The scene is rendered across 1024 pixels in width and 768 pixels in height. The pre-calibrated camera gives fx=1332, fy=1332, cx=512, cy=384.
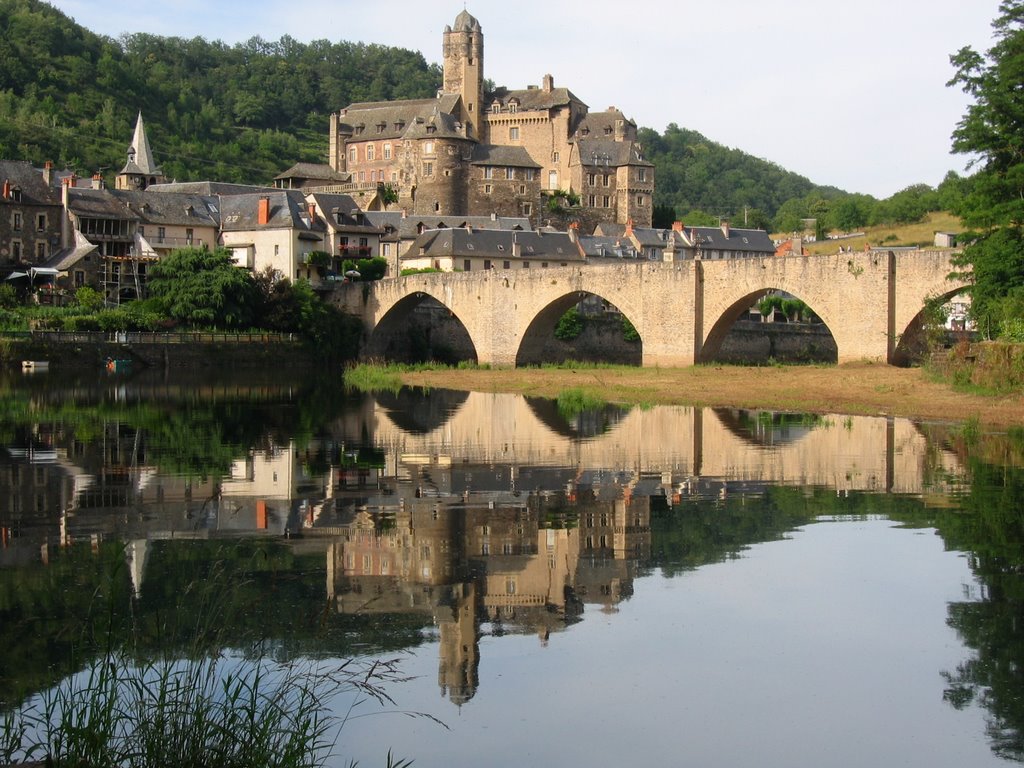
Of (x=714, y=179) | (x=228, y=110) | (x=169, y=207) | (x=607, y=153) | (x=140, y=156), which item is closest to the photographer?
(x=169, y=207)

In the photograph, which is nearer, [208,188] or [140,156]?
[208,188]

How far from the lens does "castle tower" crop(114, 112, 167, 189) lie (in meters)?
80.1

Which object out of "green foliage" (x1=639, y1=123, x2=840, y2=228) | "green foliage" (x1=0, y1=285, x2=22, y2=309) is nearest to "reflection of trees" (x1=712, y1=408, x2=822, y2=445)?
"green foliage" (x1=0, y1=285, x2=22, y2=309)

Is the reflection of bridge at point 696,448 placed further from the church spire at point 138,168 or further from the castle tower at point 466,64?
the castle tower at point 466,64

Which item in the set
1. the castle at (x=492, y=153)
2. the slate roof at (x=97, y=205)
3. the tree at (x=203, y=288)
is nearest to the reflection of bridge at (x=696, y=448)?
the tree at (x=203, y=288)

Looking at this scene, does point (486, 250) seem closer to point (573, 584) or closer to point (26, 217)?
point (26, 217)

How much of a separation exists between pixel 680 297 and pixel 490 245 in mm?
22399

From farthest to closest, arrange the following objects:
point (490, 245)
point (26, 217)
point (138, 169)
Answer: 1. point (138, 169)
2. point (490, 245)
3. point (26, 217)

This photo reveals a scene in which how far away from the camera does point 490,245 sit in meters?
69.6

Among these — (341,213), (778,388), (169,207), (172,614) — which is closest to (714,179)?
(341,213)

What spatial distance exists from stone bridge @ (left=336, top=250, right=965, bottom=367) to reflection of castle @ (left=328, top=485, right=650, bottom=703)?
27.0m

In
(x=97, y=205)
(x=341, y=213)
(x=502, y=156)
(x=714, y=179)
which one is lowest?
(x=97, y=205)

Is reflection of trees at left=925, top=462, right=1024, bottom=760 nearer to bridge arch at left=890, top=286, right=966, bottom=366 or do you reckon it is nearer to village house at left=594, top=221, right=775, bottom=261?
bridge arch at left=890, top=286, right=966, bottom=366

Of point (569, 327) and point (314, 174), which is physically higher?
point (314, 174)
